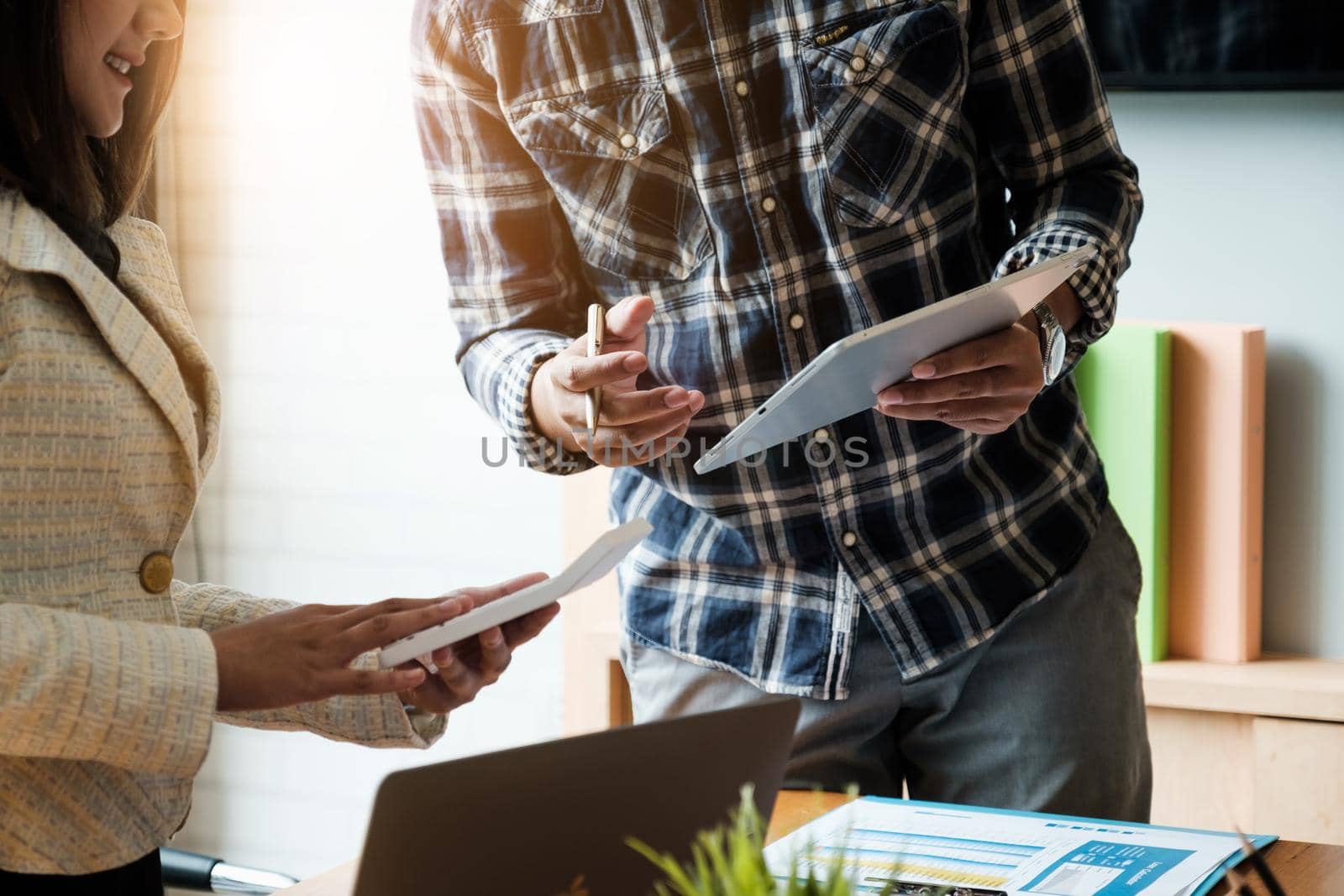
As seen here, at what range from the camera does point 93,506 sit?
0.99 metres

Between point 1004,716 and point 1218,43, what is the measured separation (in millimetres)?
1137

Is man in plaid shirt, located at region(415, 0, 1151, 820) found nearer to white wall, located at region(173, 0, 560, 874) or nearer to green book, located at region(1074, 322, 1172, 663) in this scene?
green book, located at region(1074, 322, 1172, 663)

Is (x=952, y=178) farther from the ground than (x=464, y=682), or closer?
farther from the ground

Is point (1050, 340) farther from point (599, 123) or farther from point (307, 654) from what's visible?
point (307, 654)

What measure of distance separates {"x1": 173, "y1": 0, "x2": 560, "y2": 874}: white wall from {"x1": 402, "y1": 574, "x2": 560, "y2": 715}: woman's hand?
1337 mm

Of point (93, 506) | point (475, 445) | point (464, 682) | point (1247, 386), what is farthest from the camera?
point (475, 445)

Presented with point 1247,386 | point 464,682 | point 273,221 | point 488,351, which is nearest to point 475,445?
point 273,221

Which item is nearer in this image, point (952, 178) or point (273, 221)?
point (952, 178)

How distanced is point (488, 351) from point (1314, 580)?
4.16 ft

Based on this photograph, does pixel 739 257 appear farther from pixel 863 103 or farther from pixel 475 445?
pixel 475 445

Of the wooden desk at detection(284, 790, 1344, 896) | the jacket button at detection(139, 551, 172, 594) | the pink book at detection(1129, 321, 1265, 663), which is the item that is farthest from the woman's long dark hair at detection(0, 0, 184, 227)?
the pink book at detection(1129, 321, 1265, 663)

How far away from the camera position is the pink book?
6.40ft

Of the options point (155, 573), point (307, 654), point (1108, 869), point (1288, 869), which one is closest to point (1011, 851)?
point (1108, 869)

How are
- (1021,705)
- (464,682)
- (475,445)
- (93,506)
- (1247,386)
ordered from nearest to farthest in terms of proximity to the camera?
(93,506) < (464,682) < (1021,705) < (1247,386) < (475,445)
